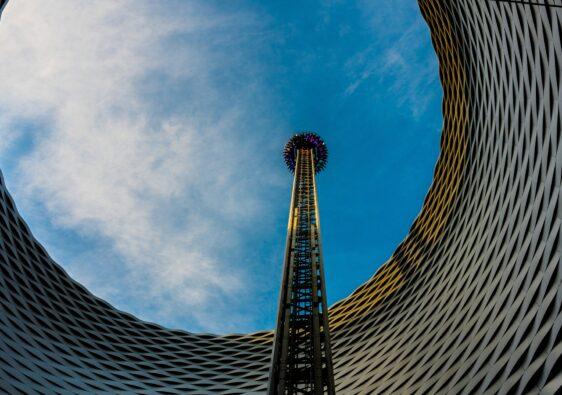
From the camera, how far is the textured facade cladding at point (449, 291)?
2462cm

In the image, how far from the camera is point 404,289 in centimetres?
4634

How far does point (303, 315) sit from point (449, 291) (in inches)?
742

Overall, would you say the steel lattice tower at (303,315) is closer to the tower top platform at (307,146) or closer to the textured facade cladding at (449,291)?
the textured facade cladding at (449,291)

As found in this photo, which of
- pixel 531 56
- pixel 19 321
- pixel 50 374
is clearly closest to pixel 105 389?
pixel 50 374

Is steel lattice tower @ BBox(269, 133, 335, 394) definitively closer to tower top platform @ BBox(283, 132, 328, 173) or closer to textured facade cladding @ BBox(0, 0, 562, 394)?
textured facade cladding @ BBox(0, 0, 562, 394)

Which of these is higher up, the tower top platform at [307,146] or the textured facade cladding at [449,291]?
the tower top platform at [307,146]

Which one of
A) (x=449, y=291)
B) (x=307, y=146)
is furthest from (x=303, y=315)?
(x=307, y=146)

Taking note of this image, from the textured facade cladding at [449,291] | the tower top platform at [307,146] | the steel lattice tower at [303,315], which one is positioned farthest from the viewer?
the tower top platform at [307,146]

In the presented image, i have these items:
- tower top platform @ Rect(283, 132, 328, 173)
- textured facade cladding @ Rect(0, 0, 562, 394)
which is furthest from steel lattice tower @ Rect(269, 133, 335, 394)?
tower top platform @ Rect(283, 132, 328, 173)

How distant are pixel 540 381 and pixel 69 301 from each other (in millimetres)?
45525

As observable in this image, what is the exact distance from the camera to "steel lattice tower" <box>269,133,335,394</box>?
731 inches

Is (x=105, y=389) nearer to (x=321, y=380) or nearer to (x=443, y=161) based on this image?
(x=321, y=380)

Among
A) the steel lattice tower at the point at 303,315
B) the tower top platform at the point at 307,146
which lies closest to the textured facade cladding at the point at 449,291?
the steel lattice tower at the point at 303,315

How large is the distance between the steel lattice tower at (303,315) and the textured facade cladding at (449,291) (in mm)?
10510
